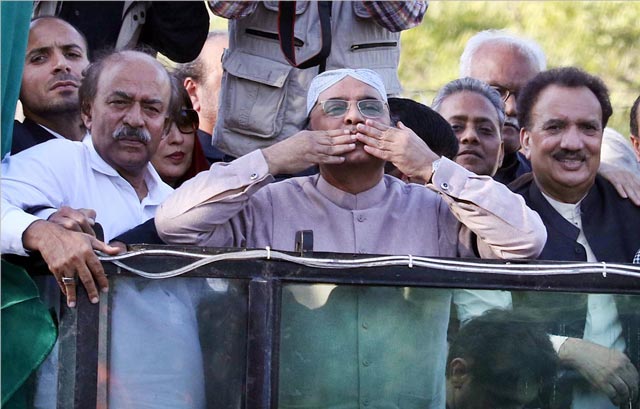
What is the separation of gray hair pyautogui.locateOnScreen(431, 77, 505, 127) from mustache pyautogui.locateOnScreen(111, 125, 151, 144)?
155cm

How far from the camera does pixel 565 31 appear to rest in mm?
11188

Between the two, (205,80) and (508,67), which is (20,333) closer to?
(205,80)

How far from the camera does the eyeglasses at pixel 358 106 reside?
4.00m

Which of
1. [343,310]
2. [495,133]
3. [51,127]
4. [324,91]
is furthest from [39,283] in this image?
[495,133]

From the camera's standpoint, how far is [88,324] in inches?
127

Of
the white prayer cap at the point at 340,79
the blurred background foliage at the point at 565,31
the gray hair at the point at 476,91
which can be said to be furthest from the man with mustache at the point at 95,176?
the blurred background foliage at the point at 565,31

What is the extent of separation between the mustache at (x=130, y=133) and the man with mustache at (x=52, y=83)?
428 mm

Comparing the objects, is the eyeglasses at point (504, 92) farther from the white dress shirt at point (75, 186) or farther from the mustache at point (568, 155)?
the white dress shirt at point (75, 186)

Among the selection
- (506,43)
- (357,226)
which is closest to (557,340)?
(357,226)

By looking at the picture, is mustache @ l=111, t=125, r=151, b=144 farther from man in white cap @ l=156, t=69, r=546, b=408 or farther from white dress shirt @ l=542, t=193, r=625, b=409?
white dress shirt @ l=542, t=193, r=625, b=409

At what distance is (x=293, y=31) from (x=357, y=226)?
3.85ft

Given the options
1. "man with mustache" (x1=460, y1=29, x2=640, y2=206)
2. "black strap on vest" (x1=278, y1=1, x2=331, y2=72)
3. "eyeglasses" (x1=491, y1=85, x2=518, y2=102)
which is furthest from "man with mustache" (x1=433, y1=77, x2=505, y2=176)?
"black strap on vest" (x1=278, y1=1, x2=331, y2=72)

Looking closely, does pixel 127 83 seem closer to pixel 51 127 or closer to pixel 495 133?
pixel 51 127

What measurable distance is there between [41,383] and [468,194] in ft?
4.11
